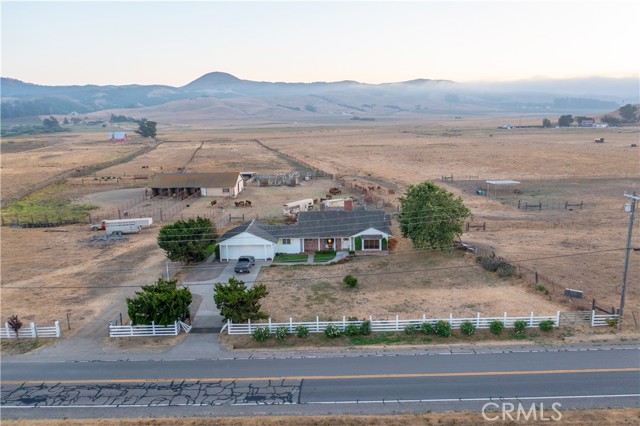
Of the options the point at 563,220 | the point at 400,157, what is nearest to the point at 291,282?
the point at 563,220

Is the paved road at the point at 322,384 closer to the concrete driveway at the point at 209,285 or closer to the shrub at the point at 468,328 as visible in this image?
the shrub at the point at 468,328

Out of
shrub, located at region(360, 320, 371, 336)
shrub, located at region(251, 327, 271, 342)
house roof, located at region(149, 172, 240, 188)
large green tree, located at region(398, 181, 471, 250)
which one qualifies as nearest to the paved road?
shrub, located at region(251, 327, 271, 342)

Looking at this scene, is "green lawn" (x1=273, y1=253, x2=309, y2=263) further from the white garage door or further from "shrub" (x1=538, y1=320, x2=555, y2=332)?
"shrub" (x1=538, y1=320, x2=555, y2=332)

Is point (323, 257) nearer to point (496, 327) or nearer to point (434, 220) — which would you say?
point (434, 220)

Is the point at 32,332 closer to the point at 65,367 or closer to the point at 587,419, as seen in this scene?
the point at 65,367

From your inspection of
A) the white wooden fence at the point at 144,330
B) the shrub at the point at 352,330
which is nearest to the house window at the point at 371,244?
the shrub at the point at 352,330
